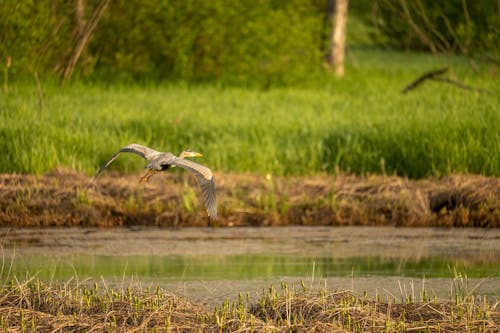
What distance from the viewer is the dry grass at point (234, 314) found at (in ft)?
20.5

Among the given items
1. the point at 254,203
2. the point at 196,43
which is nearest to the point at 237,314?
the point at 254,203

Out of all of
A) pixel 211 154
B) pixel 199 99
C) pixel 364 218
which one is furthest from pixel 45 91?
pixel 364 218

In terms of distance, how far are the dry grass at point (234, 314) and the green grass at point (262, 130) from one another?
199 inches

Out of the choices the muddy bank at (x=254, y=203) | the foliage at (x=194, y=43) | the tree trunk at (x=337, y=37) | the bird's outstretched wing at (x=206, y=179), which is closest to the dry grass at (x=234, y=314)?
the bird's outstretched wing at (x=206, y=179)

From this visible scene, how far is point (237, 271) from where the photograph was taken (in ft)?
29.1

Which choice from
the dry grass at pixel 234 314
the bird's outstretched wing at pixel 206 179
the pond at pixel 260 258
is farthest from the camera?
the pond at pixel 260 258

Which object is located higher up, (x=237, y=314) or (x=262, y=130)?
(x=262, y=130)

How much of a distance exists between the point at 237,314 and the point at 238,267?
254 centimetres

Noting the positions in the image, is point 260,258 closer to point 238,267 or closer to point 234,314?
point 238,267

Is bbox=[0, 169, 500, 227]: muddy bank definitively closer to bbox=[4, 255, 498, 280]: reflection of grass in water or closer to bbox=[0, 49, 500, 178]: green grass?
bbox=[0, 49, 500, 178]: green grass

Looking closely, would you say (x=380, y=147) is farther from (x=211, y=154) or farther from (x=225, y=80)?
(x=225, y=80)

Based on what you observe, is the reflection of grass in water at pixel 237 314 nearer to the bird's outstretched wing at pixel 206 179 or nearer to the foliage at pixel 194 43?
the bird's outstretched wing at pixel 206 179

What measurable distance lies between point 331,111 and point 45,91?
430 centimetres

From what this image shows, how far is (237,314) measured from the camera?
651 cm
